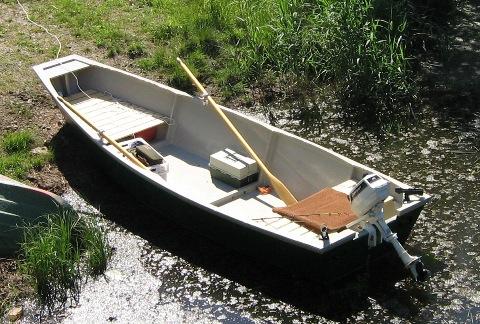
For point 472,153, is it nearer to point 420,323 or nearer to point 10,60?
point 420,323

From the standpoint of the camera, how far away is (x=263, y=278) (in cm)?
755

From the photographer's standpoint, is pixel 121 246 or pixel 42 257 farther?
pixel 121 246

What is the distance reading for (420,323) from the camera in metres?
6.90

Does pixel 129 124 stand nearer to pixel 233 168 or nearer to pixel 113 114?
pixel 113 114

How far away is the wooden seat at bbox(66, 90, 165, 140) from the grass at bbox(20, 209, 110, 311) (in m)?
1.58

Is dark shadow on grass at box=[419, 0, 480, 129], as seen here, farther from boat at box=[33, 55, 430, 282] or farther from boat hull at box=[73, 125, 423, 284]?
boat hull at box=[73, 125, 423, 284]

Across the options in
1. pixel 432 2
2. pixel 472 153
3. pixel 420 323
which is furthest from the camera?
pixel 432 2

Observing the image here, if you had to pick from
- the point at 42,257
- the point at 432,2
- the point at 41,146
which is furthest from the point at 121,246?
the point at 432,2

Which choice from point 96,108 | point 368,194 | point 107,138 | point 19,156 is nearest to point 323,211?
point 368,194

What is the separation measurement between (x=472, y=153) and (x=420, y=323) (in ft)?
9.84

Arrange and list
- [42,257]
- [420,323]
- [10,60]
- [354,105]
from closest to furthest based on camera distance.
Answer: [420,323], [42,257], [354,105], [10,60]

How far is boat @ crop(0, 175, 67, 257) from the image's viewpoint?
7645mm

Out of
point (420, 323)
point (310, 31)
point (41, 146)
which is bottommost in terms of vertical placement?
point (41, 146)

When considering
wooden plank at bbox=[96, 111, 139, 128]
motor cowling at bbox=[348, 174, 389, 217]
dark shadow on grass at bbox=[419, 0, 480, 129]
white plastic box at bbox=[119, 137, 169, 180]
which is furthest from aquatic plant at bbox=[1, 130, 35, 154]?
dark shadow on grass at bbox=[419, 0, 480, 129]
